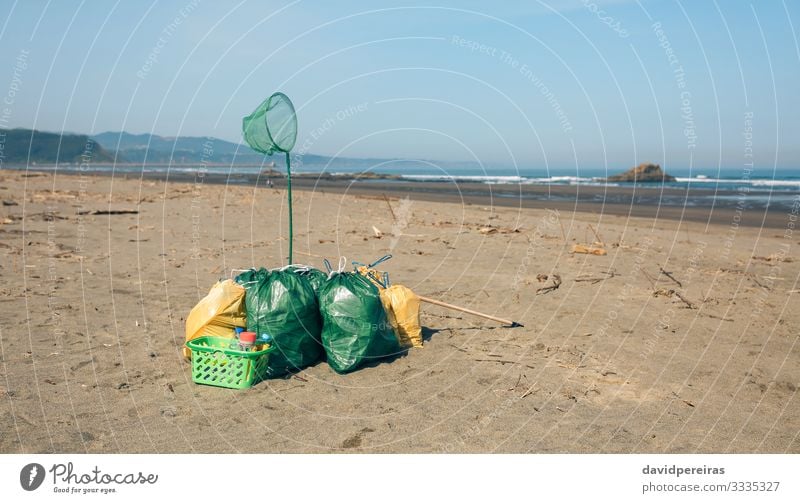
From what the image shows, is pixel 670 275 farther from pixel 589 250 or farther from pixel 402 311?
pixel 402 311

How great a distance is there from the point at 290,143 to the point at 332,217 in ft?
33.9

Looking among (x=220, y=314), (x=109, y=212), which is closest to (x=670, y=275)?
(x=220, y=314)

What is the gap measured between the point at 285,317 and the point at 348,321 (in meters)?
0.53

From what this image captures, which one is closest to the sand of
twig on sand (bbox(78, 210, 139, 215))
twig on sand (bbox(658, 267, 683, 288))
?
twig on sand (bbox(658, 267, 683, 288))

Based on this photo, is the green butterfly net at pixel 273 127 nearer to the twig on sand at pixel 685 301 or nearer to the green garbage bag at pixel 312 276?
the green garbage bag at pixel 312 276

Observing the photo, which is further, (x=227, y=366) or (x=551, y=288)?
(x=551, y=288)

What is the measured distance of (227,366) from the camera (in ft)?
16.3

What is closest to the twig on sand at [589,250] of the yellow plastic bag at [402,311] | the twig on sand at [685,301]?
the twig on sand at [685,301]

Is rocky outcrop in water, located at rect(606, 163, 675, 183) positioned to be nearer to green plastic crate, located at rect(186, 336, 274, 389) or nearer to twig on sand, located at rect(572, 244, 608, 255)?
twig on sand, located at rect(572, 244, 608, 255)

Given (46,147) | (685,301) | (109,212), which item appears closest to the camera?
(685,301)

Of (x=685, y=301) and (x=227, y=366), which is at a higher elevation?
(x=685, y=301)
